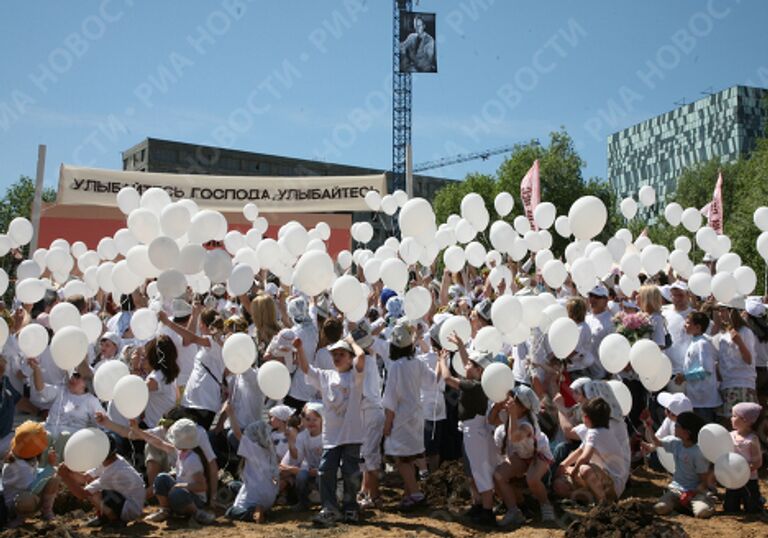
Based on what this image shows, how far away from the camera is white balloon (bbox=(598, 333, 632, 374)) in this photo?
593cm

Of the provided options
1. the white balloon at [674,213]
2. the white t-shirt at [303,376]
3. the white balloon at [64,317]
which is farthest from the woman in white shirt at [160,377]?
the white balloon at [674,213]

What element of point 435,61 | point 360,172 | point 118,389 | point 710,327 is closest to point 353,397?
point 118,389

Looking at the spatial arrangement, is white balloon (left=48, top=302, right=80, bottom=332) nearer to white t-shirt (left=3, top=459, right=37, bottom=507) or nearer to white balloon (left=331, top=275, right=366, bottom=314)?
white t-shirt (left=3, top=459, right=37, bottom=507)

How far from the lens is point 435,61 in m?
30.0

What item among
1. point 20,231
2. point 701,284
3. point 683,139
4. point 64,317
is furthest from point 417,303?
point 683,139

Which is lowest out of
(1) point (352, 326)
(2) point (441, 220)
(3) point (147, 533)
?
(3) point (147, 533)

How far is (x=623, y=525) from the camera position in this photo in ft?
15.2

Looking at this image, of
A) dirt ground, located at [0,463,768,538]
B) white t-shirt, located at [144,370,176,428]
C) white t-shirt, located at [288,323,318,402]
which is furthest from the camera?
white t-shirt, located at [288,323,318,402]

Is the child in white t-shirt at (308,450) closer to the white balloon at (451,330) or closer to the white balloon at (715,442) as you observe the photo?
the white balloon at (451,330)

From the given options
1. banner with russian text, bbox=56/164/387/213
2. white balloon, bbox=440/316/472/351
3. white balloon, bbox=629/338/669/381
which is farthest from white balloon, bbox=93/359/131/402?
banner with russian text, bbox=56/164/387/213

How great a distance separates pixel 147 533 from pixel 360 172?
97.1 m

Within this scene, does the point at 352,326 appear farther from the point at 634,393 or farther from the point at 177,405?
the point at 634,393

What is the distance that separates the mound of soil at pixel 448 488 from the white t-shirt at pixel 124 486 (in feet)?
7.36

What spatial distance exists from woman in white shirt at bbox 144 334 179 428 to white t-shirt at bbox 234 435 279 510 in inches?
40.8
